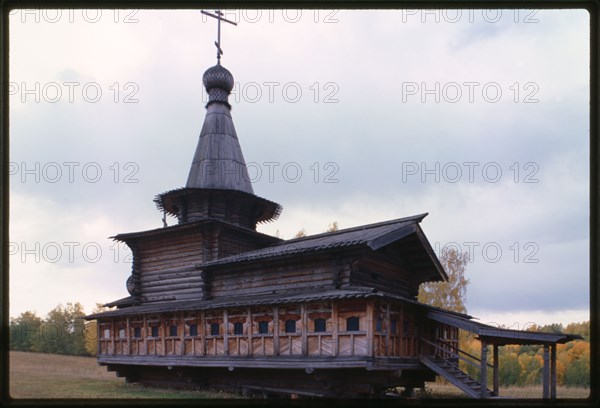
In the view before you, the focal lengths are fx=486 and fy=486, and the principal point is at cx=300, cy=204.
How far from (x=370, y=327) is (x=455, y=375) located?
11.3ft

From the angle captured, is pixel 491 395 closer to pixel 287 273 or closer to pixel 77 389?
pixel 287 273

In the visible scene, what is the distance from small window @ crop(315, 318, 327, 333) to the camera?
15777 mm

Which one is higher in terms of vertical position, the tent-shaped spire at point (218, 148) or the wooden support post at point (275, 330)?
the tent-shaped spire at point (218, 148)

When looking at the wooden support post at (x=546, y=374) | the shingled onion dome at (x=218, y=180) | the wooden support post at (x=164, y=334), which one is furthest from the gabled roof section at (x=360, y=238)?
the wooden support post at (x=546, y=374)

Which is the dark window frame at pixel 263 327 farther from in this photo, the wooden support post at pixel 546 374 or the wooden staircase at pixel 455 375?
the wooden support post at pixel 546 374

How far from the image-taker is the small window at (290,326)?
54.0 ft

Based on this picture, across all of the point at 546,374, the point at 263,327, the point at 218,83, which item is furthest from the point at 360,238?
the point at 218,83

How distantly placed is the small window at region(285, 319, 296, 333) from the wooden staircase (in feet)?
14.8

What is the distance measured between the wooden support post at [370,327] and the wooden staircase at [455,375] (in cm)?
270

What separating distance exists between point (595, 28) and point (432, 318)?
11.1 metres

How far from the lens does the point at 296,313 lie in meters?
16.2

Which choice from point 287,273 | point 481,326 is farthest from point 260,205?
point 481,326

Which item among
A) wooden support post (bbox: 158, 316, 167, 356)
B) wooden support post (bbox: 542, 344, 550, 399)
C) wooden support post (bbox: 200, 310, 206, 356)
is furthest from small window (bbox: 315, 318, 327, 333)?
wooden support post (bbox: 158, 316, 167, 356)

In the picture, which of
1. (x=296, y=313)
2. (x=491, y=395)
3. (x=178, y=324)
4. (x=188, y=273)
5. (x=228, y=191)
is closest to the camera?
(x=491, y=395)
